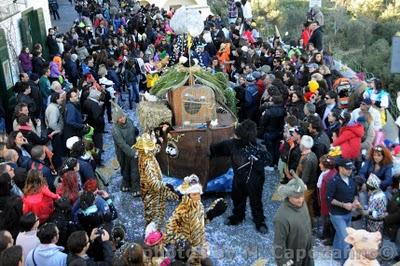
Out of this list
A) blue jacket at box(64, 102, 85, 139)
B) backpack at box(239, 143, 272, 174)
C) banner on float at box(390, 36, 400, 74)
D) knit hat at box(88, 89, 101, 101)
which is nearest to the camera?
backpack at box(239, 143, 272, 174)

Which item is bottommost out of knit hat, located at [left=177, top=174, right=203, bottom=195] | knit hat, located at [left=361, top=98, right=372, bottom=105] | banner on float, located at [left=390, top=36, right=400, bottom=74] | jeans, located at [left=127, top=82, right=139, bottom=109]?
jeans, located at [left=127, top=82, right=139, bottom=109]

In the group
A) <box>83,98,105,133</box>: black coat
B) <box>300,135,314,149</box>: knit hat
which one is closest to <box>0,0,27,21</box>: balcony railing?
<box>83,98,105,133</box>: black coat

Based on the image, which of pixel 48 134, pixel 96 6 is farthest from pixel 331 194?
pixel 96 6

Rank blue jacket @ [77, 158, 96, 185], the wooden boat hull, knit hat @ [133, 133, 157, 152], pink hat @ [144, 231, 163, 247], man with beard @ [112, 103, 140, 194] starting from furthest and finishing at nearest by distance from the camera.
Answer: man with beard @ [112, 103, 140, 194]
the wooden boat hull
knit hat @ [133, 133, 157, 152]
blue jacket @ [77, 158, 96, 185]
pink hat @ [144, 231, 163, 247]

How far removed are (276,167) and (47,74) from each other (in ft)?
17.5

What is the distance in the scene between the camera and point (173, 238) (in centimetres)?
545

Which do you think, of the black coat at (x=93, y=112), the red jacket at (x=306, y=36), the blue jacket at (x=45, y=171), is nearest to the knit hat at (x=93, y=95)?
the black coat at (x=93, y=112)

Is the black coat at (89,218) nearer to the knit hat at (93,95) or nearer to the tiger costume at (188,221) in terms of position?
the tiger costume at (188,221)

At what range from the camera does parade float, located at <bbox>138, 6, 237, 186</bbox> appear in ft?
25.9

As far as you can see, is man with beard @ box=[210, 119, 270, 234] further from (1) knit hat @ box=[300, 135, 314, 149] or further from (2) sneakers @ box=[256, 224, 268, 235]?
(1) knit hat @ box=[300, 135, 314, 149]

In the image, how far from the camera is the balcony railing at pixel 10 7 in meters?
12.7

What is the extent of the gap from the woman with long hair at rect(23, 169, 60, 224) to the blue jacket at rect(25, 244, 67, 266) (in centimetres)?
97

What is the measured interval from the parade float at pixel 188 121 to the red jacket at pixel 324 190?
2131 millimetres

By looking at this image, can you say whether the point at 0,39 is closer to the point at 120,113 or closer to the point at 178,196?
the point at 120,113
